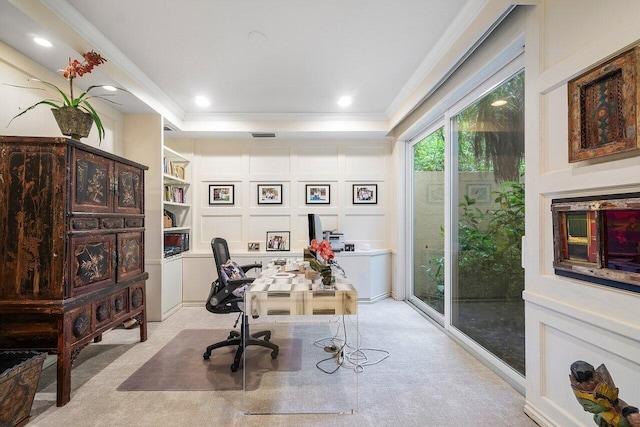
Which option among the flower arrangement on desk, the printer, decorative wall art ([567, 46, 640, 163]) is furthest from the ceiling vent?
decorative wall art ([567, 46, 640, 163])

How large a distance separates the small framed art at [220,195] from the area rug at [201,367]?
6.99 ft

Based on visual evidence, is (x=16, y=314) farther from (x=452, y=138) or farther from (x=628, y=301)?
(x=452, y=138)

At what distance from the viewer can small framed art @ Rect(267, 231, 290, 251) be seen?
4.63 meters

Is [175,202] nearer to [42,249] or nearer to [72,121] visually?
[72,121]

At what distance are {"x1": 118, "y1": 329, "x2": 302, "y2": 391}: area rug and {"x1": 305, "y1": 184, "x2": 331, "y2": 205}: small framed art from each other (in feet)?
7.45

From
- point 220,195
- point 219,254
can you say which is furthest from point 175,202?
point 219,254

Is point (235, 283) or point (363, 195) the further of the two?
point (363, 195)

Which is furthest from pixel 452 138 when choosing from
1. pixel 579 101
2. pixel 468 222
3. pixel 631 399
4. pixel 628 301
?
pixel 631 399

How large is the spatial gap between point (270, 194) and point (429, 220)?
2.39m

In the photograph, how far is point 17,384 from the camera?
1721 mm

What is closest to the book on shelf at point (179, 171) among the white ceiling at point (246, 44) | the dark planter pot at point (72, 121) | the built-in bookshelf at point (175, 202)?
the built-in bookshelf at point (175, 202)

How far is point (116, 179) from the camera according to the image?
263 cm

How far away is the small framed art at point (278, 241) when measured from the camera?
4.63 m

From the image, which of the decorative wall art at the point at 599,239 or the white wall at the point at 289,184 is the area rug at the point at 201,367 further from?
the decorative wall art at the point at 599,239
